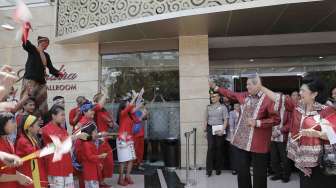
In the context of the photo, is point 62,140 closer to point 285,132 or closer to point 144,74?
point 285,132

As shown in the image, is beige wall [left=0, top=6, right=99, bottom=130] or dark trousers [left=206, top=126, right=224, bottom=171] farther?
beige wall [left=0, top=6, right=99, bottom=130]

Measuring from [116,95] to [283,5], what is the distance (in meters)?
4.86

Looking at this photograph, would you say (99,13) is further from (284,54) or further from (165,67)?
(284,54)

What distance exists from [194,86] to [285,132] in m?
3.02

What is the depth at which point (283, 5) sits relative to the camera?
269 inches

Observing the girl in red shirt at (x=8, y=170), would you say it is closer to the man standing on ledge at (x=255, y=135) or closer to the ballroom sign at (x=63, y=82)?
the man standing on ledge at (x=255, y=135)

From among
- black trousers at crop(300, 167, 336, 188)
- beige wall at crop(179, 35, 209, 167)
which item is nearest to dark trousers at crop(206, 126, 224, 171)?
beige wall at crop(179, 35, 209, 167)

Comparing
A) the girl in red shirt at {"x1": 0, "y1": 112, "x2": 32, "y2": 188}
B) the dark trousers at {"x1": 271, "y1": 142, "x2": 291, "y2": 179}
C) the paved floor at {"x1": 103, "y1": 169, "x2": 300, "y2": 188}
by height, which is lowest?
the paved floor at {"x1": 103, "y1": 169, "x2": 300, "y2": 188}

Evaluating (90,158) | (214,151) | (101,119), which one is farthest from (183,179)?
(90,158)

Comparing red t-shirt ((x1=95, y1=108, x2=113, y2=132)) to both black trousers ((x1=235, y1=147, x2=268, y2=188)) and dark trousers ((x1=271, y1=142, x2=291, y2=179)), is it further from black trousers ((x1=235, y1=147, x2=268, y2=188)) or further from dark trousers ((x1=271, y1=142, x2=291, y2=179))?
dark trousers ((x1=271, y1=142, x2=291, y2=179))

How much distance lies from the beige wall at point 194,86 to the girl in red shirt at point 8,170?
5.95 m

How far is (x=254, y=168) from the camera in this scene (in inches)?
178

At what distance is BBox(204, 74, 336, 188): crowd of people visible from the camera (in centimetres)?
344

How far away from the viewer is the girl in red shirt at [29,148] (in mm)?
3641
